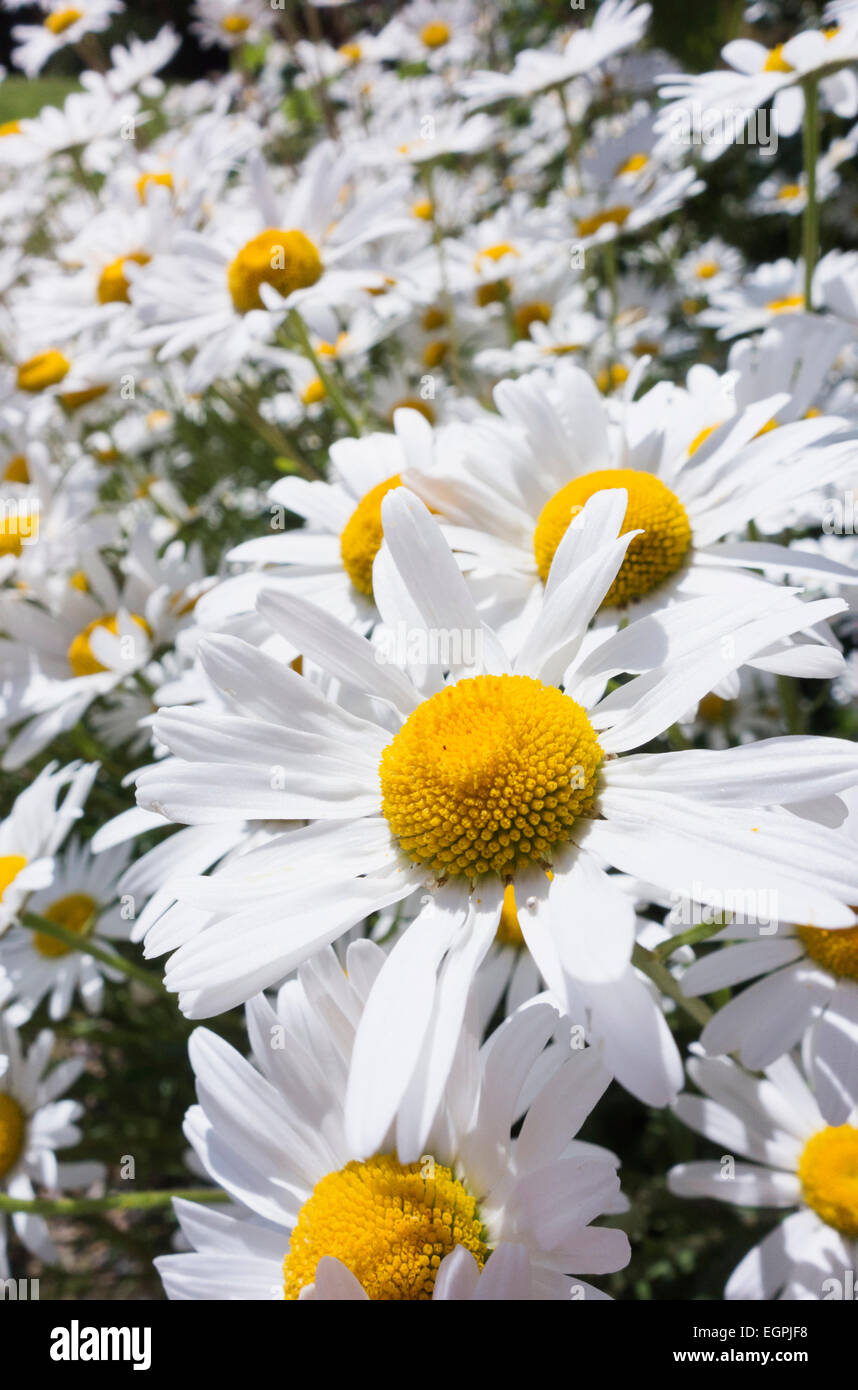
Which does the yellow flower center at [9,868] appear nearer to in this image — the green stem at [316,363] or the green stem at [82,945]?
the green stem at [82,945]

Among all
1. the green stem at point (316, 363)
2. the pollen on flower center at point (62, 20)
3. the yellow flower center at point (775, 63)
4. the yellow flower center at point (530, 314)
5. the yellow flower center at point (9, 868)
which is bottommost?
the yellow flower center at point (9, 868)

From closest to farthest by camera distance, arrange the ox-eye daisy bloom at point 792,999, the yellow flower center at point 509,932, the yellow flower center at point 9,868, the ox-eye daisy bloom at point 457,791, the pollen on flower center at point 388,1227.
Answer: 1. the ox-eye daisy bloom at point 457,791
2. the pollen on flower center at point 388,1227
3. the ox-eye daisy bloom at point 792,999
4. the yellow flower center at point 509,932
5. the yellow flower center at point 9,868

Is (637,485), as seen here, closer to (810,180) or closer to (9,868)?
(810,180)

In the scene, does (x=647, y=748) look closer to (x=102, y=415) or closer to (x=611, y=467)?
(x=611, y=467)

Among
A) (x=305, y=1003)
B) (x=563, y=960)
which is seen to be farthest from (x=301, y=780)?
(x=563, y=960)

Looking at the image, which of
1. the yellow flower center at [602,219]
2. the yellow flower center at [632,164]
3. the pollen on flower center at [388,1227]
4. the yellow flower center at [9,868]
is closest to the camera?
the pollen on flower center at [388,1227]

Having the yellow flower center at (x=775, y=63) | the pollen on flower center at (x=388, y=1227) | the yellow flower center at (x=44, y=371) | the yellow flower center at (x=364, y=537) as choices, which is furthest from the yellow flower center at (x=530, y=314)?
the pollen on flower center at (x=388, y=1227)

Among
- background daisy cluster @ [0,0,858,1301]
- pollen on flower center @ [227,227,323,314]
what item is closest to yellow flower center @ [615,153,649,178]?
background daisy cluster @ [0,0,858,1301]

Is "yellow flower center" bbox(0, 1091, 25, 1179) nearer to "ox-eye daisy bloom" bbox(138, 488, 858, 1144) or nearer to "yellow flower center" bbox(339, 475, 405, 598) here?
"ox-eye daisy bloom" bbox(138, 488, 858, 1144)
